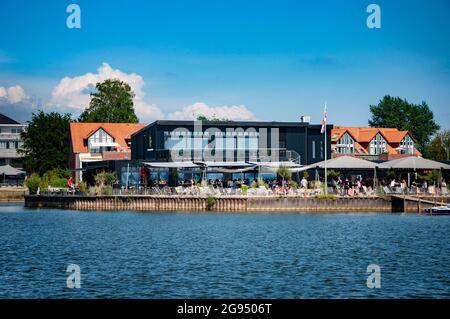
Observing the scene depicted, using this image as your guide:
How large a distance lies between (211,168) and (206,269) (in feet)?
148

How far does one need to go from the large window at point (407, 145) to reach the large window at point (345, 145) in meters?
10.3

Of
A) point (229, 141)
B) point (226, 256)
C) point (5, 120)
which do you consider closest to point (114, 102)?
point (5, 120)

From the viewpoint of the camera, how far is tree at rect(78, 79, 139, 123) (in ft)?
435

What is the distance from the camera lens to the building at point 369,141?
121812mm

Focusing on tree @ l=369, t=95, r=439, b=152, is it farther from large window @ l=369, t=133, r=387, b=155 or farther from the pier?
the pier

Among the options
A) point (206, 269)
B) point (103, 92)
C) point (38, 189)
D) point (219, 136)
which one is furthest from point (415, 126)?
point (206, 269)

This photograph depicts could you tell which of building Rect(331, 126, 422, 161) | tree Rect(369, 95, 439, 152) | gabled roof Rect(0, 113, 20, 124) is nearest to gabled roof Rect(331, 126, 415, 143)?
building Rect(331, 126, 422, 161)

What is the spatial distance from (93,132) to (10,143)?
38326 millimetres

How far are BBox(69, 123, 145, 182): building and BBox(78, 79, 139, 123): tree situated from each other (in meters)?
17.4

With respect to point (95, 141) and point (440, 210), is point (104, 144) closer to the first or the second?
point (95, 141)

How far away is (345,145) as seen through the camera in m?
122

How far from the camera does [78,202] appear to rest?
248 feet

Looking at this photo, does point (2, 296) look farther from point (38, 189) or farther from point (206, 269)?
point (38, 189)

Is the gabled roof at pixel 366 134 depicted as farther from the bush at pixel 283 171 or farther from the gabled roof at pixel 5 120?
the gabled roof at pixel 5 120
